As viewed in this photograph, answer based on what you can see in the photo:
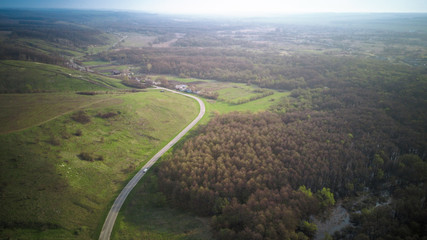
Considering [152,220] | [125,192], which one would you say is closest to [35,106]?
[125,192]

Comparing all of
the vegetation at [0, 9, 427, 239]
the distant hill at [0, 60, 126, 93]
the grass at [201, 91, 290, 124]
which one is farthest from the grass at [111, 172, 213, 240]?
the distant hill at [0, 60, 126, 93]

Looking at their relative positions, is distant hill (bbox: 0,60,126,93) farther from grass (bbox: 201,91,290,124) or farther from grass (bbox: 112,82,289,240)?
grass (bbox: 112,82,289,240)

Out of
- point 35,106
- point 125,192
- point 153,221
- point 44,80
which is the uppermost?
point 44,80

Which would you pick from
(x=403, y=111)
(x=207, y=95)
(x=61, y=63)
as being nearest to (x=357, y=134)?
(x=403, y=111)

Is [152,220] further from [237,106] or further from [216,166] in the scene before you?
[237,106]

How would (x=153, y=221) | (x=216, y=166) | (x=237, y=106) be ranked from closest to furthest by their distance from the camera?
(x=153, y=221) < (x=216, y=166) < (x=237, y=106)
